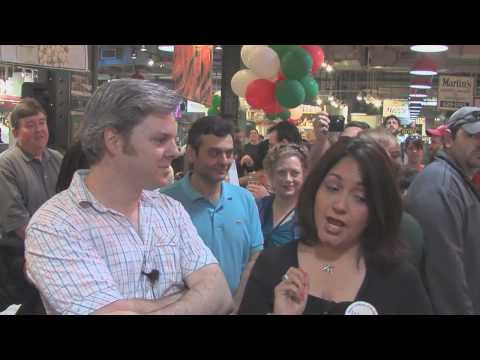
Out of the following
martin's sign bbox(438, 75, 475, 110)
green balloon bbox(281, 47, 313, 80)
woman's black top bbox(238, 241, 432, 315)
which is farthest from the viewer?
martin's sign bbox(438, 75, 475, 110)

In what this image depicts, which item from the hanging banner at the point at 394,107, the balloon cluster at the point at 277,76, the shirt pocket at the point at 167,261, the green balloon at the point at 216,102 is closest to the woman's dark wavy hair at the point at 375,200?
the shirt pocket at the point at 167,261

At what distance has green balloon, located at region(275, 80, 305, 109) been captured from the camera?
209 inches

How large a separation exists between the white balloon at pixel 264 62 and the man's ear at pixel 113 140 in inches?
148

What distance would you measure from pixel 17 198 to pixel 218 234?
211 centimetres

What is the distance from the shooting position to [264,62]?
17.4ft

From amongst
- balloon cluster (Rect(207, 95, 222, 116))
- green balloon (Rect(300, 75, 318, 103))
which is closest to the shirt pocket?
green balloon (Rect(300, 75, 318, 103))

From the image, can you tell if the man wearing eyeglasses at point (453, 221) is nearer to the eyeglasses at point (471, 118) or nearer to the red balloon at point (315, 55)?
the eyeglasses at point (471, 118)

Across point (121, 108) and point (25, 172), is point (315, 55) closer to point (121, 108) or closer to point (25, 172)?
point (25, 172)

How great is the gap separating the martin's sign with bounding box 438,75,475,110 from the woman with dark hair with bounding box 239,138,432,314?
27.8 feet

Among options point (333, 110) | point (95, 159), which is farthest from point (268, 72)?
point (333, 110)

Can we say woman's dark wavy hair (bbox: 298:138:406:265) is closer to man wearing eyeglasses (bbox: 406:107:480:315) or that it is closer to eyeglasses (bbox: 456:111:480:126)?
man wearing eyeglasses (bbox: 406:107:480:315)

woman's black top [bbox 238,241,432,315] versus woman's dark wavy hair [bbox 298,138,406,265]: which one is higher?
woman's dark wavy hair [bbox 298,138,406,265]

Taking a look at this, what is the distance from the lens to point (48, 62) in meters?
4.13
